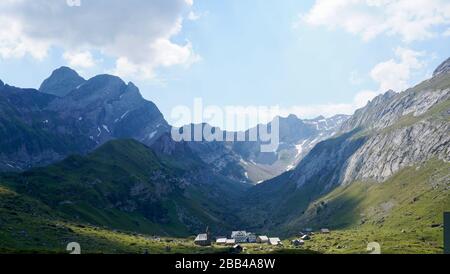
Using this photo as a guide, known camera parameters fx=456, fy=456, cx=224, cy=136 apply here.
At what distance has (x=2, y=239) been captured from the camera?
17375cm
